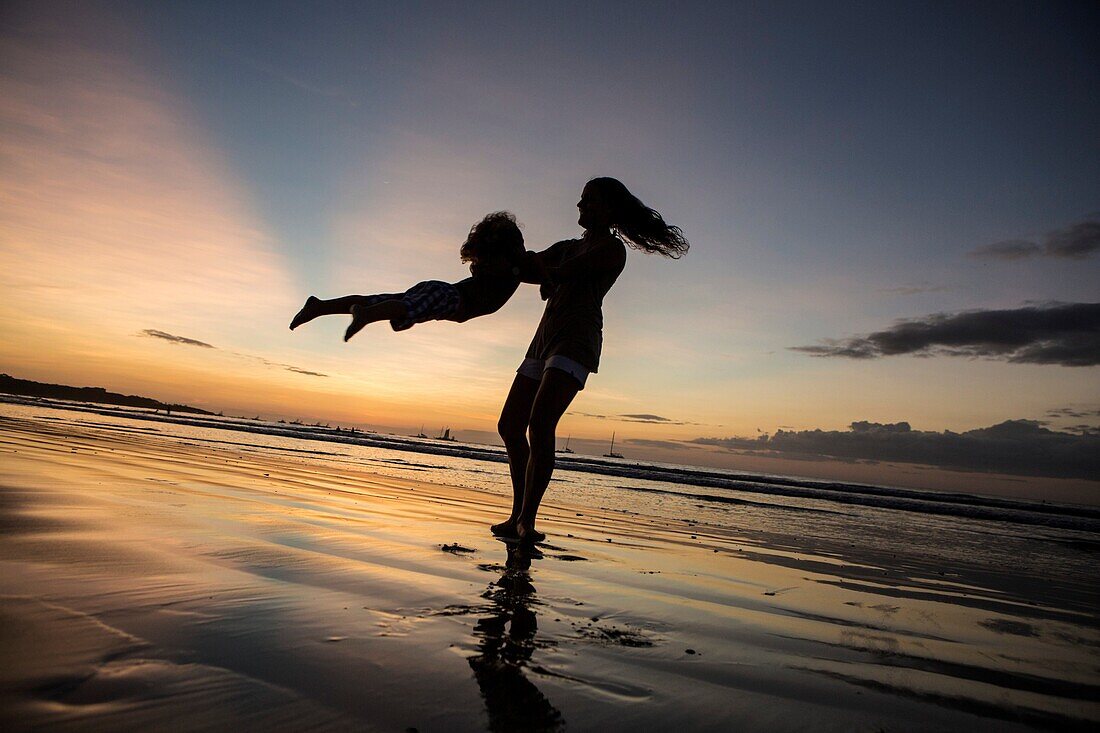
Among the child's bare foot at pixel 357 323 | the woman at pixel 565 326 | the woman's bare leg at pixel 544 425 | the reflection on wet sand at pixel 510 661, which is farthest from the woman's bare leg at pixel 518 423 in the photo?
the reflection on wet sand at pixel 510 661

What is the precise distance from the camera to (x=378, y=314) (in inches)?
146

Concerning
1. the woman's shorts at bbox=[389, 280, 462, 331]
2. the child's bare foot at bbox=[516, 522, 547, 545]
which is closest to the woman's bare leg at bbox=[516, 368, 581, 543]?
the child's bare foot at bbox=[516, 522, 547, 545]

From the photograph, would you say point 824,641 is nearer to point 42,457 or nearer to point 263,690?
point 263,690

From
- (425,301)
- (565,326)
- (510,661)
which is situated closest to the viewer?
(510,661)

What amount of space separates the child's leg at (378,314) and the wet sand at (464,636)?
4.04 ft

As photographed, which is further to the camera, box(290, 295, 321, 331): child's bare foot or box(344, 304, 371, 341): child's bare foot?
box(290, 295, 321, 331): child's bare foot

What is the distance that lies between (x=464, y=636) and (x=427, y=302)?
99.8 inches

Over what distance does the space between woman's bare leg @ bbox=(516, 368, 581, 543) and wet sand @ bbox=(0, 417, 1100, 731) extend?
1.20 feet

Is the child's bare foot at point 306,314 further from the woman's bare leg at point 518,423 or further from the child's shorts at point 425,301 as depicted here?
the woman's bare leg at point 518,423

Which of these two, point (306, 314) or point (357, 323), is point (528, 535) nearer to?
point (357, 323)

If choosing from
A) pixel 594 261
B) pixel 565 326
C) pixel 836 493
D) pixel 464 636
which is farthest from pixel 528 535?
pixel 836 493

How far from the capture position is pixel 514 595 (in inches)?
88.7

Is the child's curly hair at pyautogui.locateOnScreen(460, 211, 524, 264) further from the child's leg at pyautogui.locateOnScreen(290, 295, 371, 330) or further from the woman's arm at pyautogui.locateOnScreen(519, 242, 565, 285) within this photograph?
the child's leg at pyautogui.locateOnScreen(290, 295, 371, 330)

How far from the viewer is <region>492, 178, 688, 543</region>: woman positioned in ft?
12.8
